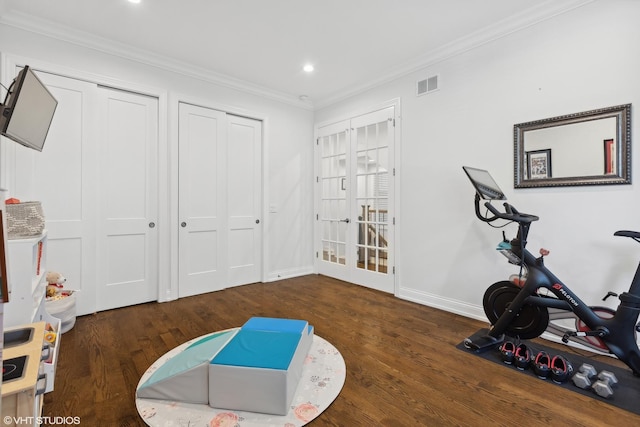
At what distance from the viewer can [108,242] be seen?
321 centimetres

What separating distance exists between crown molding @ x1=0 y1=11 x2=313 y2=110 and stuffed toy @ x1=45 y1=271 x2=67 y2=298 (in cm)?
227

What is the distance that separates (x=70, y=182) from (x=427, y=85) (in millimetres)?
3931

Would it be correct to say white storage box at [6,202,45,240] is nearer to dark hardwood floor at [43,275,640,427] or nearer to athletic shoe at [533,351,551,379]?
dark hardwood floor at [43,275,640,427]

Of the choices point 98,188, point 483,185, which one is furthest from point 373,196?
point 98,188

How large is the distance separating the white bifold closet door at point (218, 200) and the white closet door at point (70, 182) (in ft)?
2.85

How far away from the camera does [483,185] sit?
95.5 inches

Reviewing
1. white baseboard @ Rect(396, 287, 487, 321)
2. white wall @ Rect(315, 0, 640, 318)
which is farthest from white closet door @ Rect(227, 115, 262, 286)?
white baseboard @ Rect(396, 287, 487, 321)

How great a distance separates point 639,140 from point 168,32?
414cm

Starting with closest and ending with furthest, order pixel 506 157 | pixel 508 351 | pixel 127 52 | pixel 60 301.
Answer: pixel 508 351
pixel 60 301
pixel 506 157
pixel 127 52

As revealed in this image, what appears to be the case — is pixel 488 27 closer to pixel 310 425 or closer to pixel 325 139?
pixel 325 139

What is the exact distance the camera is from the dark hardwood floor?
1.64 meters

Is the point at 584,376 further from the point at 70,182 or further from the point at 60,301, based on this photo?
the point at 70,182

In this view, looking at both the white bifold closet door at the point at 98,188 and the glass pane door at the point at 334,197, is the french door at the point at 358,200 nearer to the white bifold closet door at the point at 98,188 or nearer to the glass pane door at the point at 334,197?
the glass pane door at the point at 334,197

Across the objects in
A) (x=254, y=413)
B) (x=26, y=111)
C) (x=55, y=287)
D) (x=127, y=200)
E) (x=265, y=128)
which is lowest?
(x=254, y=413)
